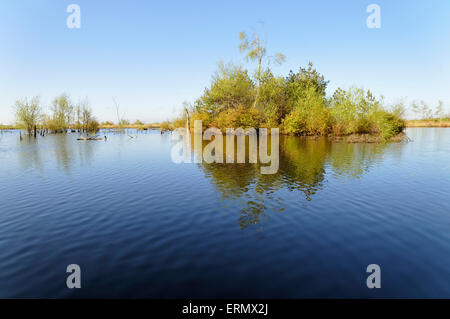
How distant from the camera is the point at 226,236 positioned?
10.0 m

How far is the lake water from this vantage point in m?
7.01

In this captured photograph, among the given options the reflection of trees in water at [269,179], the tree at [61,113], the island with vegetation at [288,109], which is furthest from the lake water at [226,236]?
the tree at [61,113]

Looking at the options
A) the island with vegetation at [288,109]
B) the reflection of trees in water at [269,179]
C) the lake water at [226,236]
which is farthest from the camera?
the island with vegetation at [288,109]

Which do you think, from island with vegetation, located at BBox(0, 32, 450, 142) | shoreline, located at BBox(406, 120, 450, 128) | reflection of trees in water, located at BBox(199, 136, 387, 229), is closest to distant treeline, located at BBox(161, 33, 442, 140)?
island with vegetation, located at BBox(0, 32, 450, 142)

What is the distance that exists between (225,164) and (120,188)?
479 inches

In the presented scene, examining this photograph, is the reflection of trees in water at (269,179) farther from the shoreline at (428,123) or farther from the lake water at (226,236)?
the shoreline at (428,123)

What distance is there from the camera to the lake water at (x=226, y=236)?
23.0 ft

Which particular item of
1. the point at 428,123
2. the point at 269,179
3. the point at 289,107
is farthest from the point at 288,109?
the point at 428,123

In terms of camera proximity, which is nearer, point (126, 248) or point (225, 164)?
point (126, 248)

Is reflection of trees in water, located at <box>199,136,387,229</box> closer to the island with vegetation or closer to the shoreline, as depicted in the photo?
the island with vegetation

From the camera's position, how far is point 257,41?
6856 cm

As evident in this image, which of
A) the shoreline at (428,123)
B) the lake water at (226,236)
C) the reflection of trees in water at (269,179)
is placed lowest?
the lake water at (226,236)
